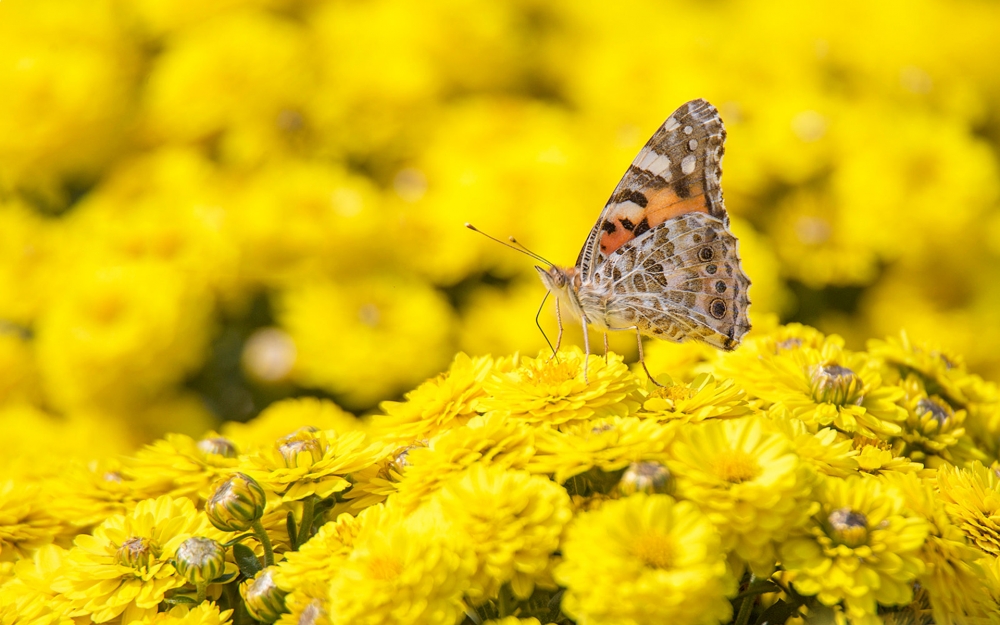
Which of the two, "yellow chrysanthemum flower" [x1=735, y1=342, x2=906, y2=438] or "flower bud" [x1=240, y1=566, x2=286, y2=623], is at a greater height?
"yellow chrysanthemum flower" [x1=735, y1=342, x2=906, y2=438]

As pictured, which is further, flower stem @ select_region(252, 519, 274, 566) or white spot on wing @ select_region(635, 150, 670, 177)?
white spot on wing @ select_region(635, 150, 670, 177)

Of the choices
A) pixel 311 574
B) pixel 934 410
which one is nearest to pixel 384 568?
pixel 311 574

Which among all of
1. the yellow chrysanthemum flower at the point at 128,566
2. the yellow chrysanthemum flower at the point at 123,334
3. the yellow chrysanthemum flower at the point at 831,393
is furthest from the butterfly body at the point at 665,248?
the yellow chrysanthemum flower at the point at 123,334

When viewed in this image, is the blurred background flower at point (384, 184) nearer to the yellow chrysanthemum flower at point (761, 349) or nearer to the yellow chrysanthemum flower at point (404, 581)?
the yellow chrysanthemum flower at point (761, 349)

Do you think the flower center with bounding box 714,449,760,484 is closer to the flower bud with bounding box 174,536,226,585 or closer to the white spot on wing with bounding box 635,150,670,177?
the flower bud with bounding box 174,536,226,585

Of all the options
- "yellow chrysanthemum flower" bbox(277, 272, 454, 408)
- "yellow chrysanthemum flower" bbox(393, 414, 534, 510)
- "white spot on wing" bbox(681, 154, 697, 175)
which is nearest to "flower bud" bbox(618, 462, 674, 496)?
"yellow chrysanthemum flower" bbox(393, 414, 534, 510)

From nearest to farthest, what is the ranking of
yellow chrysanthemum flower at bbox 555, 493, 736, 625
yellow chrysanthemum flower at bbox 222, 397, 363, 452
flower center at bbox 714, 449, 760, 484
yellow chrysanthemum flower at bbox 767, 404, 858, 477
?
yellow chrysanthemum flower at bbox 555, 493, 736, 625 < flower center at bbox 714, 449, 760, 484 < yellow chrysanthemum flower at bbox 767, 404, 858, 477 < yellow chrysanthemum flower at bbox 222, 397, 363, 452

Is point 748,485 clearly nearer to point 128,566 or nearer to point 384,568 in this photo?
point 384,568

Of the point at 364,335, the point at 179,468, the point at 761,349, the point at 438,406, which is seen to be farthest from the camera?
the point at 364,335
